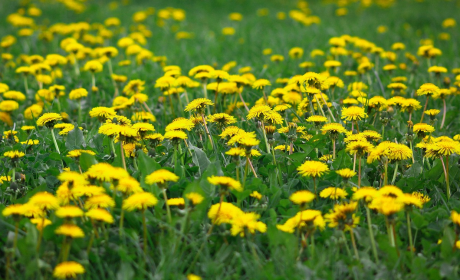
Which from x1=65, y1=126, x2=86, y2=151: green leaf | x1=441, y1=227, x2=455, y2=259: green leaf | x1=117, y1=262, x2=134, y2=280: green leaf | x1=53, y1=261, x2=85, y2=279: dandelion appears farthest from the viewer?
x1=65, y1=126, x2=86, y2=151: green leaf

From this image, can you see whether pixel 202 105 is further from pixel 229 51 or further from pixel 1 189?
pixel 229 51

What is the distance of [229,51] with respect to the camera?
6.03 meters

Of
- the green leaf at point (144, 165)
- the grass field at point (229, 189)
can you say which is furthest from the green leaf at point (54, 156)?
the green leaf at point (144, 165)

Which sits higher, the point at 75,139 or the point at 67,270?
the point at 67,270

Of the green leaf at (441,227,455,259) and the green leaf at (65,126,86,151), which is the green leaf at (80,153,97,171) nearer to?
the green leaf at (65,126,86,151)

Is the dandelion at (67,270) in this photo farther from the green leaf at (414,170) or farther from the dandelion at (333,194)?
the green leaf at (414,170)

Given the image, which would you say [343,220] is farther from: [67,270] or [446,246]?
[67,270]

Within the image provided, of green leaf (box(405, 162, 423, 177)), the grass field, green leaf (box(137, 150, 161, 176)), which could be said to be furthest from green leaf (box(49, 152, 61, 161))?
green leaf (box(405, 162, 423, 177))

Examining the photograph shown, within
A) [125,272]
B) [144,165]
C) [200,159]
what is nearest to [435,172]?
[200,159]

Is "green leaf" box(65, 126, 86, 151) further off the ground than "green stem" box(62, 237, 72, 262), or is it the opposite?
"green stem" box(62, 237, 72, 262)

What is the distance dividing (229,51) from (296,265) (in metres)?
4.56

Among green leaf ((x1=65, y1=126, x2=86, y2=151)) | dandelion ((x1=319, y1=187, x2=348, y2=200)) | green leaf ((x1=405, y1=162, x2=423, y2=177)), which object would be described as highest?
dandelion ((x1=319, y1=187, x2=348, y2=200))

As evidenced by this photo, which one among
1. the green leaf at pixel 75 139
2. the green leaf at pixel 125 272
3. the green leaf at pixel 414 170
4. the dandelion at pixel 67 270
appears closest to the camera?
the dandelion at pixel 67 270

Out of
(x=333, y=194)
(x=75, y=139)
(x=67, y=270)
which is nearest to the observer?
(x=67, y=270)
